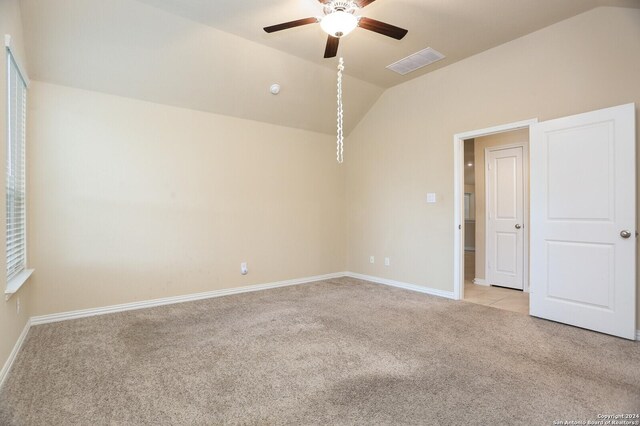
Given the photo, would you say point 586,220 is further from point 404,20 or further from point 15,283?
point 15,283

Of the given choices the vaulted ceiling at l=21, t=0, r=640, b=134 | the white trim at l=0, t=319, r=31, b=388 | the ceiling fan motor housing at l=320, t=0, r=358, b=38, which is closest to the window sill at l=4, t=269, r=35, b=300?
the white trim at l=0, t=319, r=31, b=388

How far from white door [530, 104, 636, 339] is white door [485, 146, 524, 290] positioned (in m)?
1.43

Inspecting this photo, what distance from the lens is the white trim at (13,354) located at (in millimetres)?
2180

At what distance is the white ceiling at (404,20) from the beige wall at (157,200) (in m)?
1.38

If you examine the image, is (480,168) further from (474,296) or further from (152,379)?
(152,379)

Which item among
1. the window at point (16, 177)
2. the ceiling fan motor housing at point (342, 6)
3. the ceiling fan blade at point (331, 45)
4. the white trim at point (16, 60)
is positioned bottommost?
the window at point (16, 177)

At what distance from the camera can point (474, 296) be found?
441 cm

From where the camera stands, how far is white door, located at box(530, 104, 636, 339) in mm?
2869

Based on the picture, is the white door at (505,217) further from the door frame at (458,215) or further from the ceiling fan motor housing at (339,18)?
the ceiling fan motor housing at (339,18)

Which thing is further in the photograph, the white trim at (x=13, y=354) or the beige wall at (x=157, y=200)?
the beige wall at (x=157, y=200)

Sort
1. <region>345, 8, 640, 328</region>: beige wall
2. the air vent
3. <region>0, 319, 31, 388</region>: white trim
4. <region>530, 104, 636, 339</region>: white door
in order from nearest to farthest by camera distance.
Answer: <region>0, 319, 31, 388</region>: white trim, <region>530, 104, 636, 339</region>: white door, <region>345, 8, 640, 328</region>: beige wall, the air vent

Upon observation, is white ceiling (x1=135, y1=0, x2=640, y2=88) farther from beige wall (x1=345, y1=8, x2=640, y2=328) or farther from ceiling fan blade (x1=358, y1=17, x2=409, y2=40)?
ceiling fan blade (x1=358, y1=17, x2=409, y2=40)

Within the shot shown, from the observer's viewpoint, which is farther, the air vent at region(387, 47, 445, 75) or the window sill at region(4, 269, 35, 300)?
the air vent at region(387, 47, 445, 75)

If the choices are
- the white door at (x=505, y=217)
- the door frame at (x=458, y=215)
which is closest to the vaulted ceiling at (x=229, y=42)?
the door frame at (x=458, y=215)
